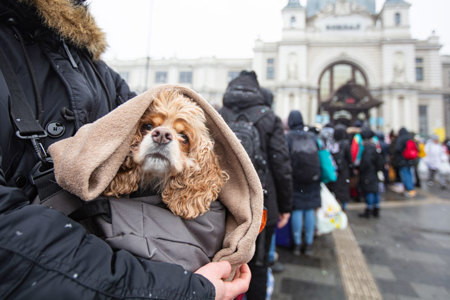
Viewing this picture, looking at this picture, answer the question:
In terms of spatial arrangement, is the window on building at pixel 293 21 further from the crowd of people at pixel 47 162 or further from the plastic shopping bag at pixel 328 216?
the crowd of people at pixel 47 162

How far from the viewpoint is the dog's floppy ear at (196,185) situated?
3.82ft

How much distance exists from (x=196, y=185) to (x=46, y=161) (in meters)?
0.66

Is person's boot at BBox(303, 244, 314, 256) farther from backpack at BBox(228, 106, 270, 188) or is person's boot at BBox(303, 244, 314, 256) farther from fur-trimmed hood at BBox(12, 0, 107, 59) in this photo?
fur-trimmed hood at BBox(12, 0, 107, 59)

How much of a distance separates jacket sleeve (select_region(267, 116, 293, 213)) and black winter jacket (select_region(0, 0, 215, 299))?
80.5 inches

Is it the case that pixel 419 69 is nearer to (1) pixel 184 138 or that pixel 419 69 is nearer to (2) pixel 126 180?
(1) pixel 184 138

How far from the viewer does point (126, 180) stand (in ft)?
3.78

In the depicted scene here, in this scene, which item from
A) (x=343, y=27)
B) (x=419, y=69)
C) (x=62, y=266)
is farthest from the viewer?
(x=419, y=69)

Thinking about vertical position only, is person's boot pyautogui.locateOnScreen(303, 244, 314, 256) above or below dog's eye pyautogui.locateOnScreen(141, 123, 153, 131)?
below

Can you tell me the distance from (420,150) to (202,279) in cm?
1279

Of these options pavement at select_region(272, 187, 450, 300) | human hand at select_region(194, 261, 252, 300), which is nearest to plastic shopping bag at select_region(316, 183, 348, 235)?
pavement at select_region(272, 187, 450, 300)

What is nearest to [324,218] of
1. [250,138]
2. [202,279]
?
[250,138]

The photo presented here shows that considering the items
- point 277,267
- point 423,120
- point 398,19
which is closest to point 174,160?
point 277,267

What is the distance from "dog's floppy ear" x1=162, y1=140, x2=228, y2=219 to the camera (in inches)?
45.8

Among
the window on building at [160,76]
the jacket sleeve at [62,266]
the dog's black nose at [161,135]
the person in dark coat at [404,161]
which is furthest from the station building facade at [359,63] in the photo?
the jacket sleeve at [62,266]
